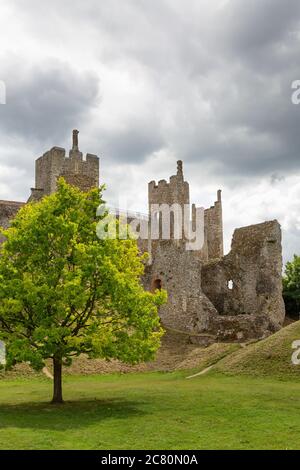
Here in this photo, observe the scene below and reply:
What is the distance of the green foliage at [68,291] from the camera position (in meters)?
17.2

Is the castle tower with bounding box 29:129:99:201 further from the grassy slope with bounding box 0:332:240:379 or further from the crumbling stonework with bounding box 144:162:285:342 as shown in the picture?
the grassy slope with bounding box 0:332:240:379

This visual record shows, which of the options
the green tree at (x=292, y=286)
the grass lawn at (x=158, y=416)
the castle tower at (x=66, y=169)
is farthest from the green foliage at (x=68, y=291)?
the green tree at (x=292, y=286)

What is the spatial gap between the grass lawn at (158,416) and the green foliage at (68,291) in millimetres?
1809

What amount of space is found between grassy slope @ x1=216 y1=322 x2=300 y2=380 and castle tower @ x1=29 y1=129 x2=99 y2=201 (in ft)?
74.3

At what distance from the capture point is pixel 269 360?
85.6 ft

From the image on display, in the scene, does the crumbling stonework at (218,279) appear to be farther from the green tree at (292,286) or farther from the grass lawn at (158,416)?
the grass lawn at (158,416)

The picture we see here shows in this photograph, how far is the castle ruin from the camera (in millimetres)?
40594

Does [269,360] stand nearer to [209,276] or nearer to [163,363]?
[163,363]

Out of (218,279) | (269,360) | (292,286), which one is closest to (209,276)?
(218,279)

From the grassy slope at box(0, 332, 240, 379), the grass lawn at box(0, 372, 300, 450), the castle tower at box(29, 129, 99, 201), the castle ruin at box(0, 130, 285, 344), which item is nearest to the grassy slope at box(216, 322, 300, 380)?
the grass lawn at box(0, 372, 300, 450)

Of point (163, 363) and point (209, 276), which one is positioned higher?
point (209, 276)

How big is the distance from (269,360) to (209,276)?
85.5ft

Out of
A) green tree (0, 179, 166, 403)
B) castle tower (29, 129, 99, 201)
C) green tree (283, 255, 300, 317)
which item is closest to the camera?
green tree (0, 179, 166, 403)

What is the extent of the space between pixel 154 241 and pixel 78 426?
43910mm
